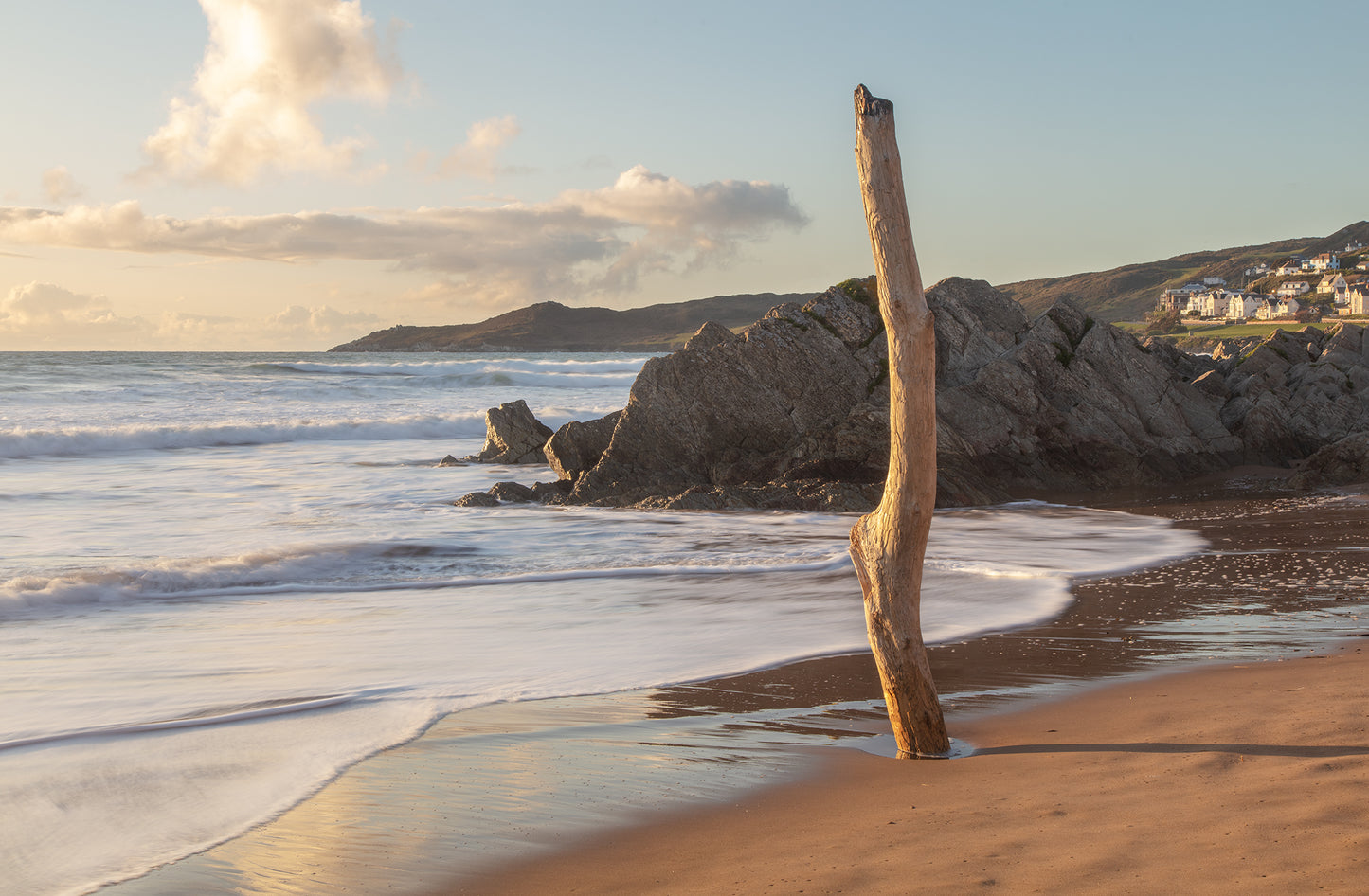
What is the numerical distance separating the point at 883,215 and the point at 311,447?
23760mm

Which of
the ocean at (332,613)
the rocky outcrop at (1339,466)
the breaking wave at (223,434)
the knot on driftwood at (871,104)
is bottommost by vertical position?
the ocean at (332,613)

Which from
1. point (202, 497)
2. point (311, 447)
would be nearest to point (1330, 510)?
point (202, 497)

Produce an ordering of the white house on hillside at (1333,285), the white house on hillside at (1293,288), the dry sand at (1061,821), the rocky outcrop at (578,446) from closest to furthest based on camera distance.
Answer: the dry sand at (1061,821) < the rocky outcrop at (578,446) < the white house on hillside at (1333,285) < the white house on hillside at (1293,288)

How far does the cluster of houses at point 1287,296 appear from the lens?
303 ft

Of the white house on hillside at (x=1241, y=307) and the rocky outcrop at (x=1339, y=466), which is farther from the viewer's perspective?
the white house on hillside at (x=1241, y=307)

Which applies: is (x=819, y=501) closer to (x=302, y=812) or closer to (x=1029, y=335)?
(x=1029, y=335)

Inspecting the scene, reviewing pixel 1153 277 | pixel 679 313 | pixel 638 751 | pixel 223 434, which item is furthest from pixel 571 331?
pixel 638 751

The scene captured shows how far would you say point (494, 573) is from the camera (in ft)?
35.0

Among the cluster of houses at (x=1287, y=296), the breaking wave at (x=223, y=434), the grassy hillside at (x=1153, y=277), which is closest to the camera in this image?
the breaking wave at (x=223, y=434)

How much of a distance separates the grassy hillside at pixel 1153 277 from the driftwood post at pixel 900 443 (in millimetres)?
129820

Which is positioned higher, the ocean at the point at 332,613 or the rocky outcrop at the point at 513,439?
the rocky outcrop at the point at 513,439

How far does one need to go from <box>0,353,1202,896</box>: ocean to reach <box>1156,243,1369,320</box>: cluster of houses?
88921 mm

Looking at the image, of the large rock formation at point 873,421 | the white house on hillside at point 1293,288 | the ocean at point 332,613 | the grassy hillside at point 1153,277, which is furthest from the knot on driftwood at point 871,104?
the grassy hillside at point 1153,277

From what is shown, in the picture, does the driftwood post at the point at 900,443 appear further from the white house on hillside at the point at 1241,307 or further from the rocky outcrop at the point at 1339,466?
the white house on hillside at the point at 1241,307
